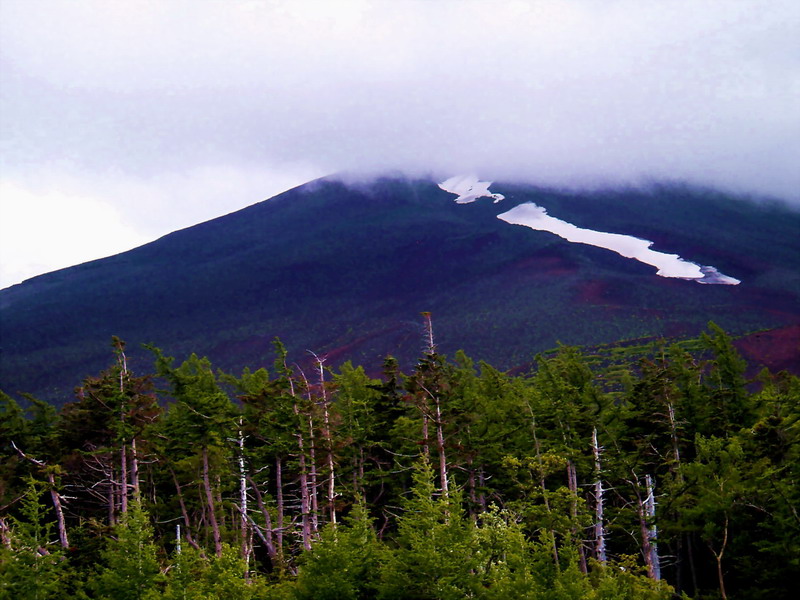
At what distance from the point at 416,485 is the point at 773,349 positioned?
2763 inches

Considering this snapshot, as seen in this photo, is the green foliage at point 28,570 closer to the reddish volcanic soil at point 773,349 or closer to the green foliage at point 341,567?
the green foliage at point 341,567

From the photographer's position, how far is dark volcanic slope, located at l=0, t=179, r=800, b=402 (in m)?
115

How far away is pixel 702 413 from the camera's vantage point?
37.4 meters

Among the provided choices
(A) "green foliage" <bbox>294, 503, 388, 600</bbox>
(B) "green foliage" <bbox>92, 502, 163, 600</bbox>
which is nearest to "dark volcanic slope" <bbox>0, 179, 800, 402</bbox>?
(A) "green foliage" <bbox>294, 503, 388, 600</bbox>

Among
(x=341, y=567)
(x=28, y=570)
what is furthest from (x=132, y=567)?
(x=341, y=567)

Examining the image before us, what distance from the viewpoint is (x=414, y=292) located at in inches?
5871

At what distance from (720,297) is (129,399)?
11007 cm

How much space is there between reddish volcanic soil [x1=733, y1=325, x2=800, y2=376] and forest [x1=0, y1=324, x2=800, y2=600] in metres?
44.7

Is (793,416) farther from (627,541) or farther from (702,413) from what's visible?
(627,541)

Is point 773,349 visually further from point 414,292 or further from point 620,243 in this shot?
point 620,243

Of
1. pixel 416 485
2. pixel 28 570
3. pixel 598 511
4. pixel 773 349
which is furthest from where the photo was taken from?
pixel 773 349

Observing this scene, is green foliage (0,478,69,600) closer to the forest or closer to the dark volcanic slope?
the forest

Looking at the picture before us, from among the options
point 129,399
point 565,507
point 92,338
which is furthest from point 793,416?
point 92,338

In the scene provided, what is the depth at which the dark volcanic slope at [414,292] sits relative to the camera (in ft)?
378
